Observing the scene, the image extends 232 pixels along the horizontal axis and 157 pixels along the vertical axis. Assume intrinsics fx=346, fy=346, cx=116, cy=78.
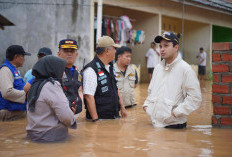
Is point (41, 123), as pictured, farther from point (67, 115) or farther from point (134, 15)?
point (134, 15)

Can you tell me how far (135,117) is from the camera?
6910 mm

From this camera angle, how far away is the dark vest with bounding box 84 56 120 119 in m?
5.90

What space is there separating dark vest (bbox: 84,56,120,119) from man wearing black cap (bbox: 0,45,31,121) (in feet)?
5.08

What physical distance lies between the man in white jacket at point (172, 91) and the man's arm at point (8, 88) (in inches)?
99.1

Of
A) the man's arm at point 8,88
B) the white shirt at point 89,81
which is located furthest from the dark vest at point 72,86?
the man's arm at point 8,88

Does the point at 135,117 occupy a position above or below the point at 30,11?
below

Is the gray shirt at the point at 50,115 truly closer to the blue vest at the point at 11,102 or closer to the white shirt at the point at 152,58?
the blue vest at the point at 11,102

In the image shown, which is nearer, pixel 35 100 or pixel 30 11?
pixel 35 100

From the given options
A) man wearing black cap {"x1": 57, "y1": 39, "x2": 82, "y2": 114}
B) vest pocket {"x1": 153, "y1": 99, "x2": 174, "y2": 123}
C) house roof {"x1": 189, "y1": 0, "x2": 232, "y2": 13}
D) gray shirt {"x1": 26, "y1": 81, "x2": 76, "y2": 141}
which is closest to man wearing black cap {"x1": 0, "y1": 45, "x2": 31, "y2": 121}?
man wearing black cap {"x1": 57, "y1": 39, "x2": 82, "y2": 114}

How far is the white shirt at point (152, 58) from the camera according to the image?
17.2 metres

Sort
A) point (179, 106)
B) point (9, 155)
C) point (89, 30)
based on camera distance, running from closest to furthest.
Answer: point (9, 155) → point (179, 106) → point (89, 30)

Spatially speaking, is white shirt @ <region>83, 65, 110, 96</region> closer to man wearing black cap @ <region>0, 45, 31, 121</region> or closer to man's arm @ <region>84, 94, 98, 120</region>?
man's arm @ <region>84, 94, 98, 120</region>

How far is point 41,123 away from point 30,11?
30.4 feet

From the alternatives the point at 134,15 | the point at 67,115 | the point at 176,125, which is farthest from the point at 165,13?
the point at 67,115
